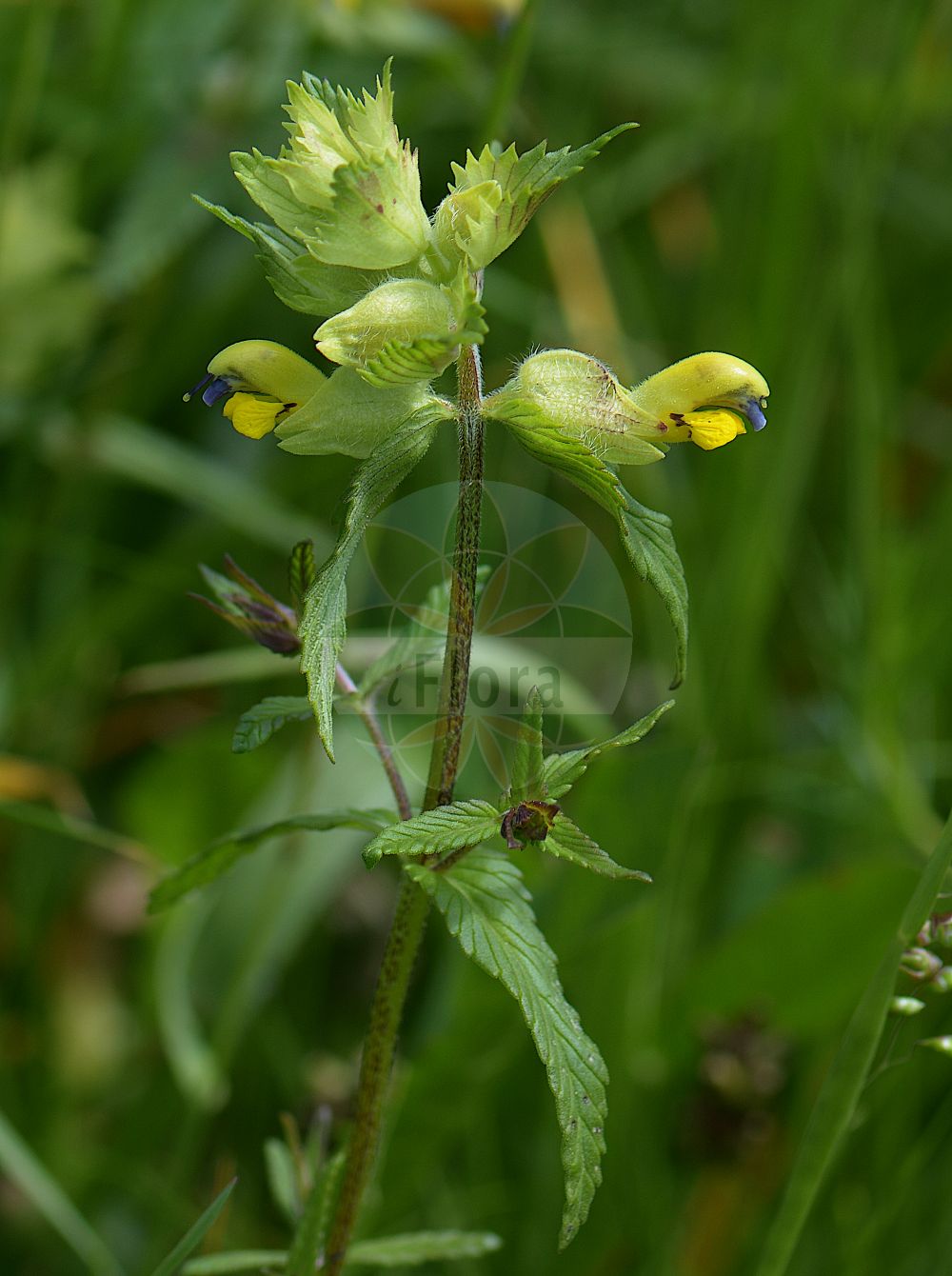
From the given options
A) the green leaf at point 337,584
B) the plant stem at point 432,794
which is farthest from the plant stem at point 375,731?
the green leaf at point 337,584

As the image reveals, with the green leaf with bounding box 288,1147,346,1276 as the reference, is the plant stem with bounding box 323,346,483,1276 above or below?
above

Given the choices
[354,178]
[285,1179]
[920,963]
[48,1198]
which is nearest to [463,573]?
[354,178]

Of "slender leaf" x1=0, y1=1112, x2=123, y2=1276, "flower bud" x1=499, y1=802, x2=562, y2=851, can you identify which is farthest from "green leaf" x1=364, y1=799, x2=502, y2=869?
"slender leaf" x1=0, y1=1112, x2=123, y2=1276

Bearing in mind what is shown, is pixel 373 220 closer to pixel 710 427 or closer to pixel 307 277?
pixel 307 277

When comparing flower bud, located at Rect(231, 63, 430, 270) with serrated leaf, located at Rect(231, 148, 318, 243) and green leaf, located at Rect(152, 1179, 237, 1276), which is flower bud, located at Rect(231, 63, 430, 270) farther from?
green leaf, located at Rect(152, 1179, 237, 1276)

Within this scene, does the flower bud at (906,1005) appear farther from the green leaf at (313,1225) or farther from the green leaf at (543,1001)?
the green leaf at (313,1225)

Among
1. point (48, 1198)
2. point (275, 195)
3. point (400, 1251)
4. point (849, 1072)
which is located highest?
point (275, 195)
